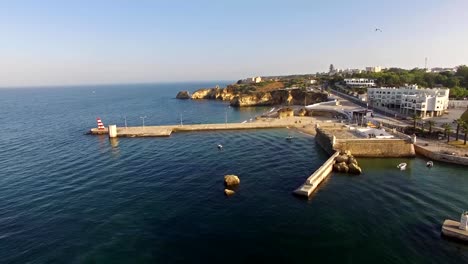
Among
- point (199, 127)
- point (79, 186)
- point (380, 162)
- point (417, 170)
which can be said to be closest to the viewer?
point (79, 186)

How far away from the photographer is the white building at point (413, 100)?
94000mm

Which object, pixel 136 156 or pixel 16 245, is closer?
pixel 16 245

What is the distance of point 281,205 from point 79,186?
3509cm

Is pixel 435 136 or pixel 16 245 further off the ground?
pixel 435 136

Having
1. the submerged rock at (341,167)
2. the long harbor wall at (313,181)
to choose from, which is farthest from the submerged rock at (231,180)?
the submerged rock at (341,167)

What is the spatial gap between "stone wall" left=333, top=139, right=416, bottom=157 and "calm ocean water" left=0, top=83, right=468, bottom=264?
314 centimetres

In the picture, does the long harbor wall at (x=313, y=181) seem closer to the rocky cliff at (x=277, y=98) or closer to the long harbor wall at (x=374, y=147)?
the long harbor wall at (x=374, y=147)

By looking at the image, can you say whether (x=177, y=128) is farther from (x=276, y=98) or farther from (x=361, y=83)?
(x=361, y=83)

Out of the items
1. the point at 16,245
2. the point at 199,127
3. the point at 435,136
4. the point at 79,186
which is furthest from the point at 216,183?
the point at 435,136

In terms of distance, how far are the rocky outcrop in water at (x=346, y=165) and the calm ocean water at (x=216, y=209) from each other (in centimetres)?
194

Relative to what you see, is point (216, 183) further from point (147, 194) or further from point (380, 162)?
point (380, 162)

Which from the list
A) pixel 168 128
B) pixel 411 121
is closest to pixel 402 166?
pixel 411 121

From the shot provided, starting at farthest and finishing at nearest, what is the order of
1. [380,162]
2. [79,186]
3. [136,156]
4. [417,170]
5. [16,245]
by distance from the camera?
[136,156] < [380,162] < [417,170] < [79,186] < [16,245]

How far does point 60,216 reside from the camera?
4028 centimetres
